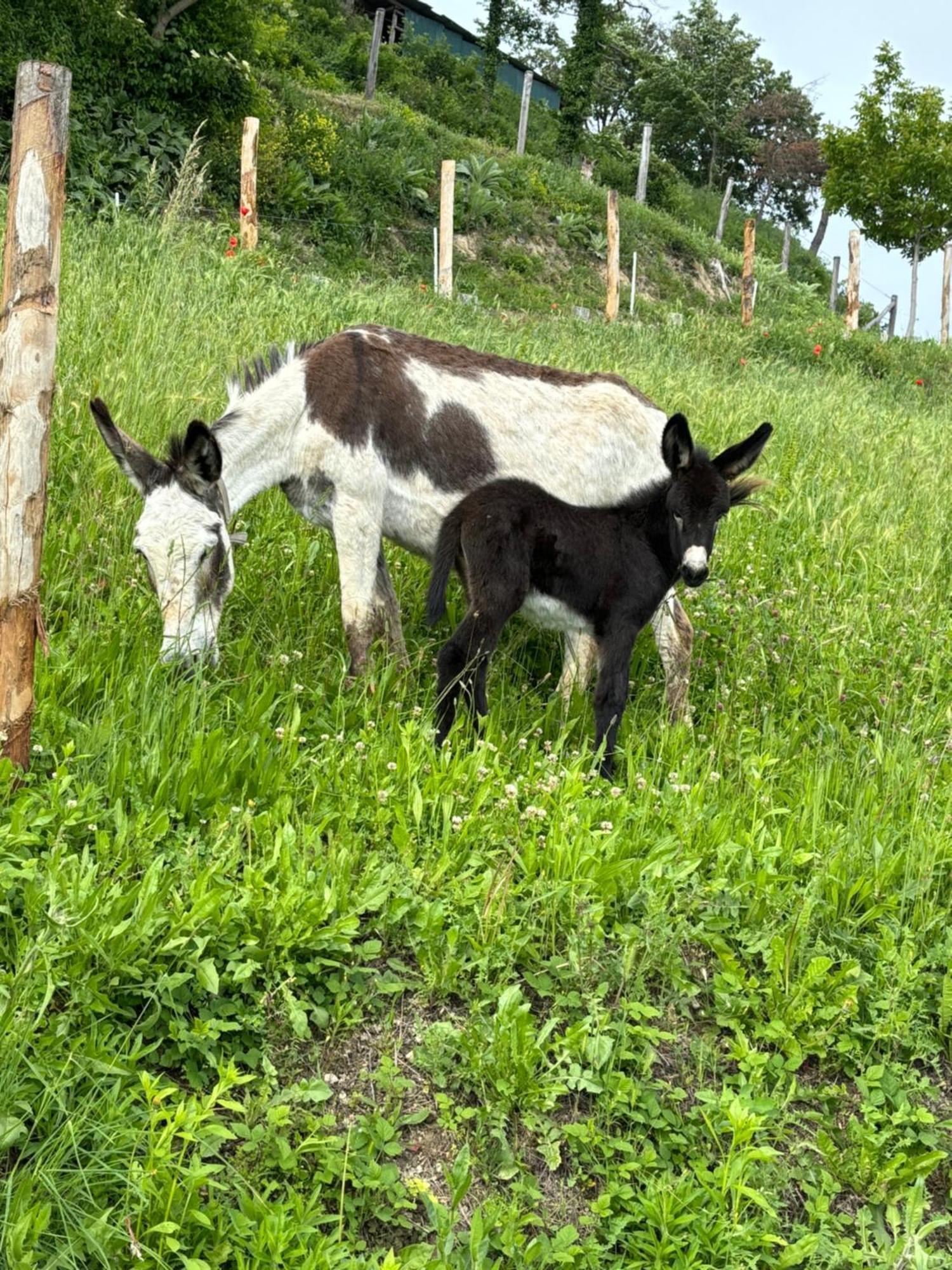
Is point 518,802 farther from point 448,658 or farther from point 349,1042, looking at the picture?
point 349,1042

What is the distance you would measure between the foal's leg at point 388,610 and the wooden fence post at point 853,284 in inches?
813

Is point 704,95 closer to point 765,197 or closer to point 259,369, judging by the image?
point 765,197

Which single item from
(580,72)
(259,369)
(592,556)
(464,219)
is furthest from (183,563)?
(580,72)

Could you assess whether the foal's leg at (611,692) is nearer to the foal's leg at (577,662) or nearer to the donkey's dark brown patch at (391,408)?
the foal's leg at (577,662)

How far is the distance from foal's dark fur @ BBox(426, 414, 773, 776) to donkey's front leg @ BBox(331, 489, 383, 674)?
44 cm

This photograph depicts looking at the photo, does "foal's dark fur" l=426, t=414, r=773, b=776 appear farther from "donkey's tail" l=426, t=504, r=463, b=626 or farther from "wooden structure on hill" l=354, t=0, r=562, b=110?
"wooden structure on hill" l=354, t=0, r=562, b=110

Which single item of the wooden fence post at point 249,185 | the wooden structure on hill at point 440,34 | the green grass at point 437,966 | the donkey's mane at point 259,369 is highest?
the wooden structure on hill at point 440,34

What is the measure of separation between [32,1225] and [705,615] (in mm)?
5119

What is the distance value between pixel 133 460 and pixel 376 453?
1.13m

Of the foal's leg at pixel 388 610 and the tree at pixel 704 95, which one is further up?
the tree at pixel 704 95

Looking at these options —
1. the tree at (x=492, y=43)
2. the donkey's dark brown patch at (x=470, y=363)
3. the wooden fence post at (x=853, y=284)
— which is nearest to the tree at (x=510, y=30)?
the tree at (x=492, y=43)

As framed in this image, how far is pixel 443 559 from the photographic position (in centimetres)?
500

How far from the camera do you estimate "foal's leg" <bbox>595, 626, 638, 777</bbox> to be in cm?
511

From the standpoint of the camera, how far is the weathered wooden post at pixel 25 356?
370 centimetres
